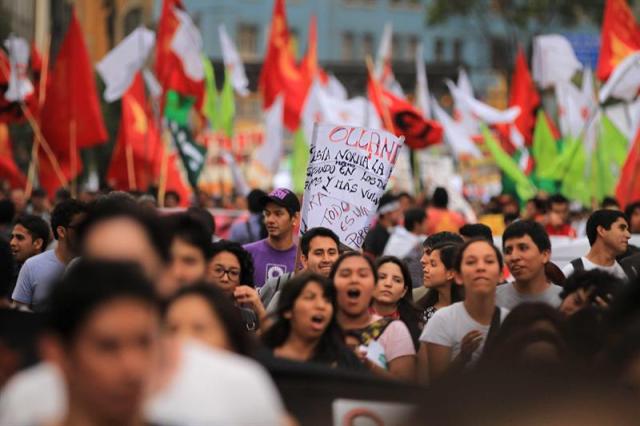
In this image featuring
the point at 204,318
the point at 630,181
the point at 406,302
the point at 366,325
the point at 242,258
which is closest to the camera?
the point at 204,318

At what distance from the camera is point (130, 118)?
2573 centimetres

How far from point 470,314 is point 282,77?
24.7 meters

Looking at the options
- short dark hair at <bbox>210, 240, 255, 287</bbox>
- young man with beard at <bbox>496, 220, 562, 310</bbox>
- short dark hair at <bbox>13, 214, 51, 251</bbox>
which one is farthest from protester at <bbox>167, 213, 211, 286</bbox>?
short dark hair at <bbox>13, 214, 51, 251</bbox>

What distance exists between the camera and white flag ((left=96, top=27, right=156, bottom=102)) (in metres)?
26.1

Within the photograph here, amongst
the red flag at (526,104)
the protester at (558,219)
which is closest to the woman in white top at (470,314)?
the protester at (558,219)

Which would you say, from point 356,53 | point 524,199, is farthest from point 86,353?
point 356,53

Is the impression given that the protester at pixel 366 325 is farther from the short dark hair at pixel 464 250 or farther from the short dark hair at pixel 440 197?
the short dark hair at pixel 440 197

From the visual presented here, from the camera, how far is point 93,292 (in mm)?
3928

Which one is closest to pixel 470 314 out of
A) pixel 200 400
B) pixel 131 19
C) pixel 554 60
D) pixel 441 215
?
pixel 200 400

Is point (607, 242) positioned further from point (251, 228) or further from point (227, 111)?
point (227, 111)

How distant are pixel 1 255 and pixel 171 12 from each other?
18.8m

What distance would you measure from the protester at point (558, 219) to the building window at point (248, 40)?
73.1 m

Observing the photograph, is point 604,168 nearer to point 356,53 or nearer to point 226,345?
point 226,345

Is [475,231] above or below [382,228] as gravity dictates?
above
